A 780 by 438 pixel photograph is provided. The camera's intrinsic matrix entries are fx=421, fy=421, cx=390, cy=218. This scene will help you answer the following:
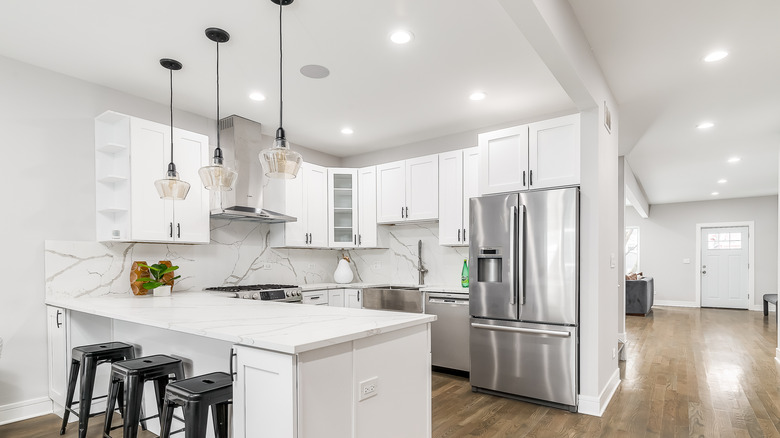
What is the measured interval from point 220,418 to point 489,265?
95.4 inches

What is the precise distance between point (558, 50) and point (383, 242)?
335 centimetres

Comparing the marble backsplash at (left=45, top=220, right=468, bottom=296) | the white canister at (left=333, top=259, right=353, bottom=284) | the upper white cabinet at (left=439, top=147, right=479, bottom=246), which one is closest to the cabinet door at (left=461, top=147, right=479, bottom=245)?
the upper white cabinet at (left=439, top=147, right=479, bottom=246)

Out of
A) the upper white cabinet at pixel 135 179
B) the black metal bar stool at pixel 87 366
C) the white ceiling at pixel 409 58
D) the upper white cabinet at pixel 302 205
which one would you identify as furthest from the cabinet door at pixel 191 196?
the black metal bar stool at pixel 87 366

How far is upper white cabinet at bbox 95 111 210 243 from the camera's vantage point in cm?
327

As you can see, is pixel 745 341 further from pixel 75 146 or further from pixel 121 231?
pixel 75 146

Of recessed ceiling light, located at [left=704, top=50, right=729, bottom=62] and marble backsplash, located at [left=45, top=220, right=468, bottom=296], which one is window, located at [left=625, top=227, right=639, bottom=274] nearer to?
marble backsplash, located at [left=45, top=220, right=468, bottom=296]

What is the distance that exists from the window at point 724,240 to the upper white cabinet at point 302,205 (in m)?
9.87

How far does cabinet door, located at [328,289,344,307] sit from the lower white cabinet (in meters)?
2.71

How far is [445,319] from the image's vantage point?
4152 millimetres

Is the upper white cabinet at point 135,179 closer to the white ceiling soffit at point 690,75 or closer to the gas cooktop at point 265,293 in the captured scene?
the gas cooktop at point 265,293

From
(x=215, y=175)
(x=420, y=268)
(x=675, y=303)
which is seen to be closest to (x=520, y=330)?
(x=420, y=268)

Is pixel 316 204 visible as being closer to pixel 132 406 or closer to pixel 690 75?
pixel 132 406

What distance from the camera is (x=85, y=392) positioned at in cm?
246

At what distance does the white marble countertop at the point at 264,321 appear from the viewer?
1563 mm
